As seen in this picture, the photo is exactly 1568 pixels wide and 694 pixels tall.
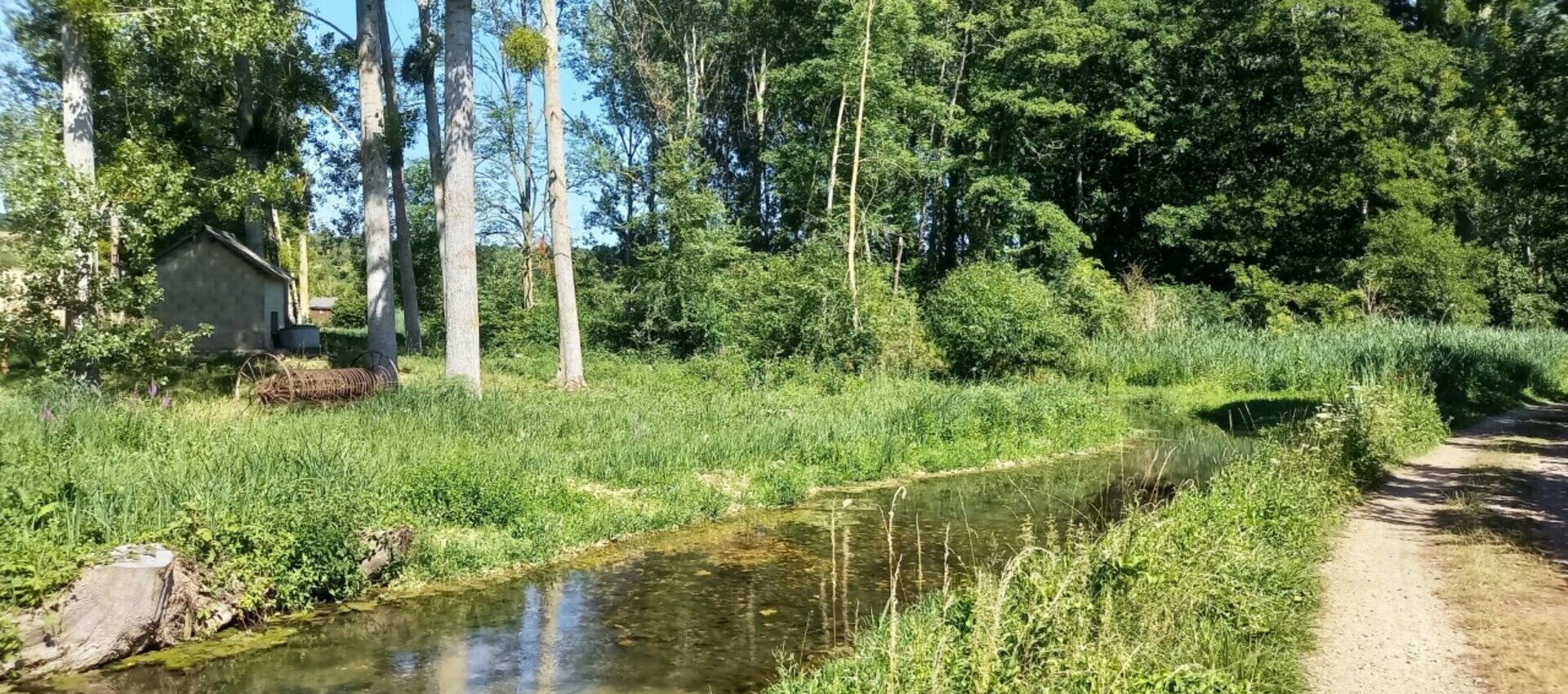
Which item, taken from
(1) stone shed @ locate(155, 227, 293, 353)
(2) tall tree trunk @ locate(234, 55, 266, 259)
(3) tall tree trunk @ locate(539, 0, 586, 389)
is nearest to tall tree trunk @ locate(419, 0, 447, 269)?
(2) tall tree trunk @ locate(234, 55, 266, 259)

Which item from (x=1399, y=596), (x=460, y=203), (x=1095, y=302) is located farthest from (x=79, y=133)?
(x=1095, y=302)

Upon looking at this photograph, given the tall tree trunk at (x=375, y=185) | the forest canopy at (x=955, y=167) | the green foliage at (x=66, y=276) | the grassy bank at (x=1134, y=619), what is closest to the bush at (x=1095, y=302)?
the forest canopy at (x=955, y=167)

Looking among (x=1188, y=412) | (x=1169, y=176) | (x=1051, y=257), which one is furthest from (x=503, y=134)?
(x=1188, y=412)

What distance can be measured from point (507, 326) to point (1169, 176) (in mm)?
28690

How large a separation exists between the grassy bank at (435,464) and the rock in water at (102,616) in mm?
168

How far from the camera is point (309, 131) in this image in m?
36.9

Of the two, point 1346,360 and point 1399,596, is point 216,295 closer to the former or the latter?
point 1346,360

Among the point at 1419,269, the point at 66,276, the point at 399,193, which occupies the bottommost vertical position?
the point at 66,276

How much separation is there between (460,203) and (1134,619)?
1483 centimetres

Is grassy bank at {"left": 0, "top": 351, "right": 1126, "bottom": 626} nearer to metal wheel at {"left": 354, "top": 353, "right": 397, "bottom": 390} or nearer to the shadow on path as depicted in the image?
metal wheel at {"left": 354, "top": 353, "right": 397, "bottom": 390}

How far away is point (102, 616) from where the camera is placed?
21.1 ft

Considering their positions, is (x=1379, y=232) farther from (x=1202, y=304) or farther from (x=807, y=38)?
(x=807, y=38)

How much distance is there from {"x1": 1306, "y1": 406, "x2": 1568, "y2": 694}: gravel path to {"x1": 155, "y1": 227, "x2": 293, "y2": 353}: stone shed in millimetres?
30014

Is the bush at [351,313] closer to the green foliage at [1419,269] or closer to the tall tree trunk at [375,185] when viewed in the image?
the tall tree trunk at [375,185]
